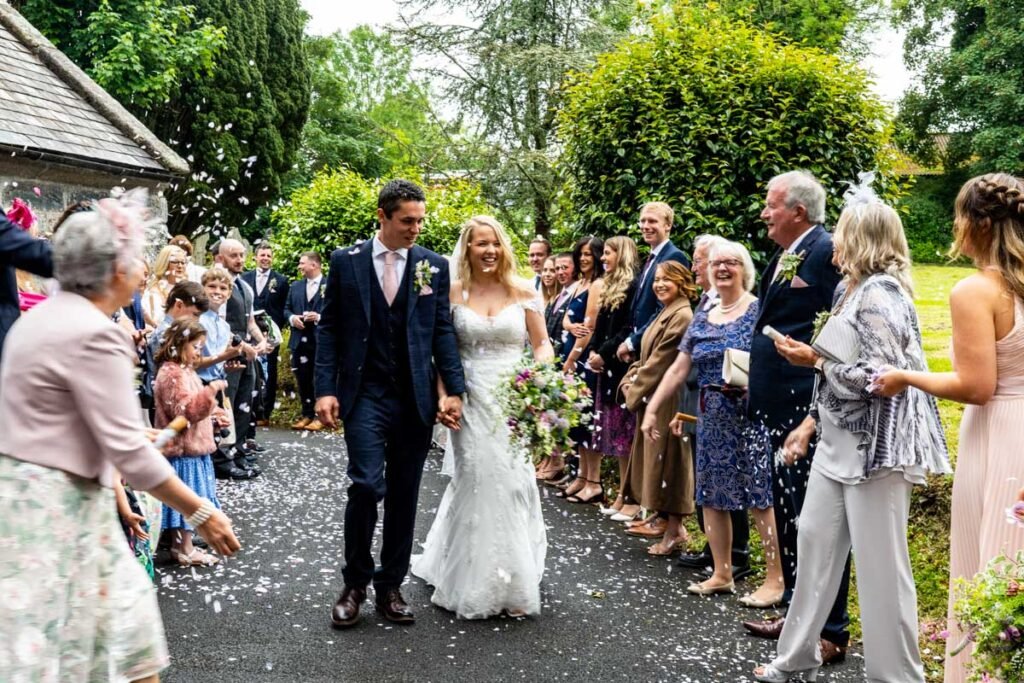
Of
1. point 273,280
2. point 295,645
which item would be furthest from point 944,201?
point 295,645

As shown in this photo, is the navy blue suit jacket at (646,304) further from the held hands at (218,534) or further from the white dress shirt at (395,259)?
the held hands at (218,534)

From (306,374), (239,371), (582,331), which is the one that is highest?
(582,331)

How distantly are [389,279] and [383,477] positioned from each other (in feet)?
4.12

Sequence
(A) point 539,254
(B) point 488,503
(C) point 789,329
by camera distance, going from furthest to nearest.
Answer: (A) point 539,254 → (B) point 488,503 → (C) point 789,329

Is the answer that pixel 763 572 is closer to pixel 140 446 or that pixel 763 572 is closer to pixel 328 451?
pixel 140 446

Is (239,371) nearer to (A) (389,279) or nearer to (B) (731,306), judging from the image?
(A) (389,279)

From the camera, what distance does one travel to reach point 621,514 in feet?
29.7

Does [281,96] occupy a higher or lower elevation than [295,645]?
higher

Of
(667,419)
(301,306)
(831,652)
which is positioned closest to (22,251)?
(831,652)

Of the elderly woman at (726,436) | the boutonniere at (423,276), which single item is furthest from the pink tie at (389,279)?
the elderly woman at (726,436)

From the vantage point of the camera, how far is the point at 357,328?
6.09m

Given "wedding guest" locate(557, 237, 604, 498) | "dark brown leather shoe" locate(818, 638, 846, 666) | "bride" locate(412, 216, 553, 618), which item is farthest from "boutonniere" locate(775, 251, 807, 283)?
"wedding guest" locate(557, 237, 604, 498)

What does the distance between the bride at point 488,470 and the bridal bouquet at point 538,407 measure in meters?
0.13

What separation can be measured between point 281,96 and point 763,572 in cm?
2433
